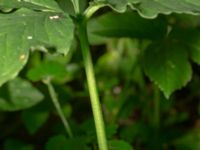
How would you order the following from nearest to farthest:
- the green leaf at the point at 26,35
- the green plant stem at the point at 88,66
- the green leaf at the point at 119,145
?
the green leaf at the point at 26,35 → the green plant stem at the point at 88,66 → the green leaf at the point at 119,145

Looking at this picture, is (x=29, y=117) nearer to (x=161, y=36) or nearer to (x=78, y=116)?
(x=161, y=36)

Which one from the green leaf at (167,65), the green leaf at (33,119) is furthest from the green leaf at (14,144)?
the green leaf at (167,65)

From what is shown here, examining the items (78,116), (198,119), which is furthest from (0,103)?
(198,119)

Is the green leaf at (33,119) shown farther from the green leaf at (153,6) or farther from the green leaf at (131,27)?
the green leaf at (153,6)

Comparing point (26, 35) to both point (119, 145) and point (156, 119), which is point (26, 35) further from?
point (156, 119)

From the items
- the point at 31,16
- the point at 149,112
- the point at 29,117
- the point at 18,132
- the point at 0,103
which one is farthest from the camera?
the point at 18,132

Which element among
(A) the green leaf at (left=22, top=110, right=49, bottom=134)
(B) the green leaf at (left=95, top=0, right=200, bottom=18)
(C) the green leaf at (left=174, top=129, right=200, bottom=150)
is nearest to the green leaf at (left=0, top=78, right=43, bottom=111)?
(A) the green leaf at (left=22, top=110, right=49, bottom=134)

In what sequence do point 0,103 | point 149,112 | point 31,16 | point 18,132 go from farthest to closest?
1. point 18,132
2. point 149,112
3. point 0,103
4. point 31,16
